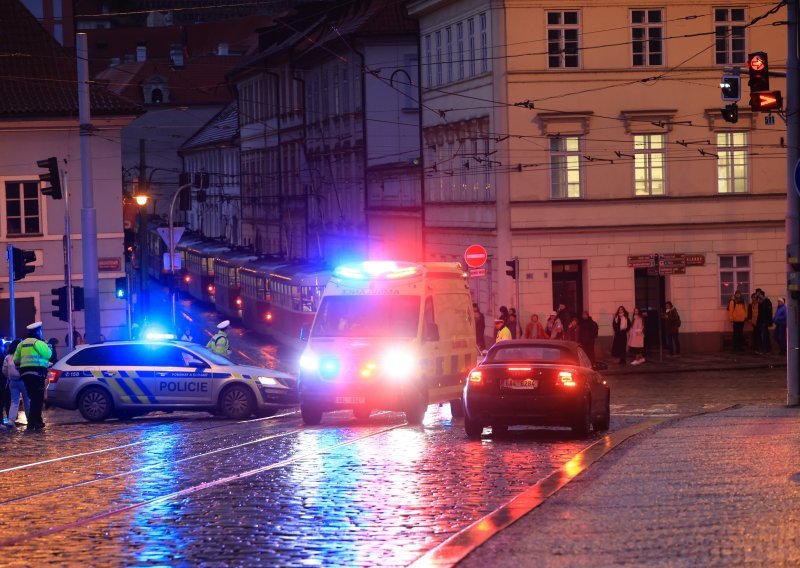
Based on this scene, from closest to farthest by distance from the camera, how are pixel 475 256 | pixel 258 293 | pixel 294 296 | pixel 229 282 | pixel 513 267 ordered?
pixel 475 256
pixel 513 267
pixel 294 296
pixel 258 293
pixel 229 282

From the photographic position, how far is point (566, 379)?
2098 cm

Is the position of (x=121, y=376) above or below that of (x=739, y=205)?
below

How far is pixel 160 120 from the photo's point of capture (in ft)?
428

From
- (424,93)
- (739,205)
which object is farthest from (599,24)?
(424,93)

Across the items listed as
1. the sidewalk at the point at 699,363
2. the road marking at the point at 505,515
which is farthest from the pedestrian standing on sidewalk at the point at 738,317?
the road marking at the point at 505,515

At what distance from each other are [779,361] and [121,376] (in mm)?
21039

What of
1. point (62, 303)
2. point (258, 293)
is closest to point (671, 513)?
point (62, 303)

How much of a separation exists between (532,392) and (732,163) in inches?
1183

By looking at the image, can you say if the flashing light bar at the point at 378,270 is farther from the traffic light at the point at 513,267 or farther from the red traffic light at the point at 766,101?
the traffic light at the point at 513,267

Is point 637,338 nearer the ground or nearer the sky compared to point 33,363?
nearer the ground

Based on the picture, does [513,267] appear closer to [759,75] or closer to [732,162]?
[732,162]

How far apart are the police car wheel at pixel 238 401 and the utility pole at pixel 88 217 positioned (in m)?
5.11

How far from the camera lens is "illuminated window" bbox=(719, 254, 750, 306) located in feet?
161

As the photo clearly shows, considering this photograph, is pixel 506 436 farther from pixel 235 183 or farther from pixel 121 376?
pixel 235 183
